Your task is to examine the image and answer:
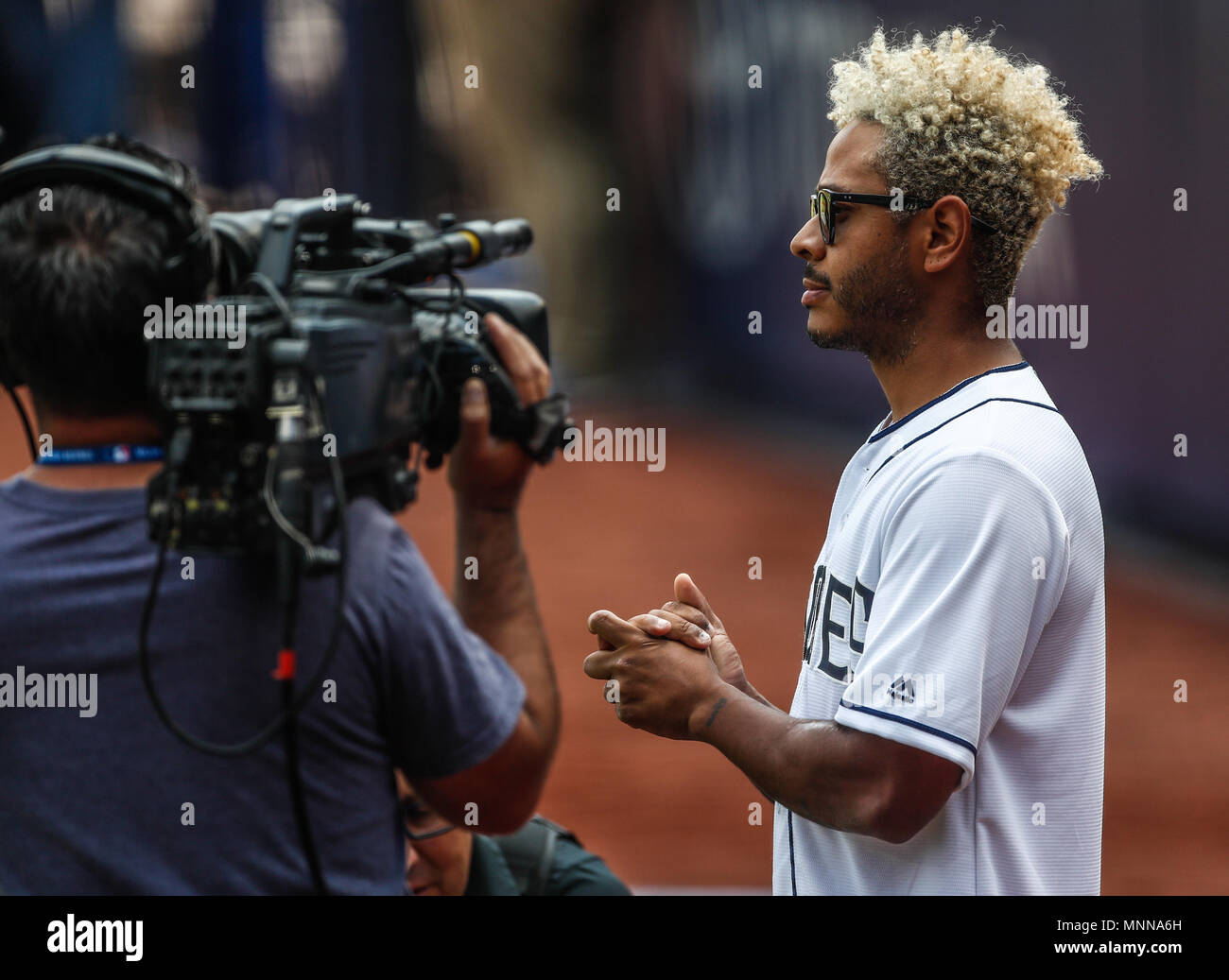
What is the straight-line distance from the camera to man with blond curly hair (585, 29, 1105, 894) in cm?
145

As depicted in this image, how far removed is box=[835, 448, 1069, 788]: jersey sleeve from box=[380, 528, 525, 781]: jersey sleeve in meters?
0.43

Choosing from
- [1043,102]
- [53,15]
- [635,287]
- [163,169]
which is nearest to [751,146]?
[635,287]

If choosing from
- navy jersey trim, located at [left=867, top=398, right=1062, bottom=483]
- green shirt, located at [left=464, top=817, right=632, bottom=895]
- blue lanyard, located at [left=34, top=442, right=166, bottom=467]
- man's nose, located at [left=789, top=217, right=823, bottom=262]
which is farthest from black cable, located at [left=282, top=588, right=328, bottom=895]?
green shirt, located at [left=464, top=817, right=632, bottom=895]

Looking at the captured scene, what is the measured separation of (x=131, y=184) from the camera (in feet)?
4.43

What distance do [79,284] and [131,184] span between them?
12cm

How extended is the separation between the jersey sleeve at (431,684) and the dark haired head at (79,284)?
14.7 inches

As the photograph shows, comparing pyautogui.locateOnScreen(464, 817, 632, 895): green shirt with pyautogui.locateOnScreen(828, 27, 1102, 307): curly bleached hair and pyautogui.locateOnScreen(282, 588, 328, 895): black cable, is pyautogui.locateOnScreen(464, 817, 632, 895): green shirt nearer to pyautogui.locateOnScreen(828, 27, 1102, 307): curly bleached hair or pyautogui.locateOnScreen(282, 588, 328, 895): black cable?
→ pyautogui.locateOnScreen(282, 588, 328, 895): black cable

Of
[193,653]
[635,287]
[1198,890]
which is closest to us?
[193,653]

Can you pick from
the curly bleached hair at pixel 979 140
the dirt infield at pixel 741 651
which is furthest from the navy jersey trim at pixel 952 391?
the dirt infield at pixel 741 651

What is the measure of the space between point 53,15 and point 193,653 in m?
9.97

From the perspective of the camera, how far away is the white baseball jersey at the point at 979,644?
144cm

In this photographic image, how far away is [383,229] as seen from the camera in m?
1.65

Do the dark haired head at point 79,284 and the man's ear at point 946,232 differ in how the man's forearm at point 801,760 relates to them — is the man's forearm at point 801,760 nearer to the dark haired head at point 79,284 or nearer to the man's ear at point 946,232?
the man's ear at point 946,232
